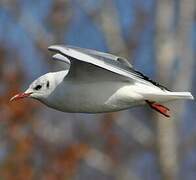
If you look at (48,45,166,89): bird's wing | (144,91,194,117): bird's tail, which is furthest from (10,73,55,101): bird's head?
(144,91,194,117): bird's tail

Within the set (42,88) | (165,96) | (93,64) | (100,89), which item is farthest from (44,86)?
(165,96)

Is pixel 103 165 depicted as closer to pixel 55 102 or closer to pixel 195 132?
pixel 195 132

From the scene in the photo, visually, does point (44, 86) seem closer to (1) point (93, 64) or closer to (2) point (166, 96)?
(1) point (93, 64)

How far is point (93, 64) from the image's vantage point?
3.49 m

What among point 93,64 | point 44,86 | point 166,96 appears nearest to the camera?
point 93,64

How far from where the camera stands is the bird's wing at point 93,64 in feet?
Answer: 11.4

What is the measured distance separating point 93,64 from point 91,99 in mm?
202

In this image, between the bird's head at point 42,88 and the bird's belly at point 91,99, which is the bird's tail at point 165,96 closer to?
the bird's belly at point 91,99

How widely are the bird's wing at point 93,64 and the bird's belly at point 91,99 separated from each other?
0.17ft

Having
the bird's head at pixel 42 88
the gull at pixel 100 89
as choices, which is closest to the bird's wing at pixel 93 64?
the gull at pixel 100 89

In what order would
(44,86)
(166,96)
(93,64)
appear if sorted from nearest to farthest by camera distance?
(93,64) → (166,96) → (44,86)

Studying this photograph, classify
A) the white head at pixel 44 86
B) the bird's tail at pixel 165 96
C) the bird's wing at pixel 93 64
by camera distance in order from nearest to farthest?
1. the bird's wing at pixel 93 64
2. the bird's tail at pixel 165 96
3. the white head at pixel 44 86

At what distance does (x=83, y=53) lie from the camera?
3.54m

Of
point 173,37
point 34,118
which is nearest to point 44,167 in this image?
point 34,118
